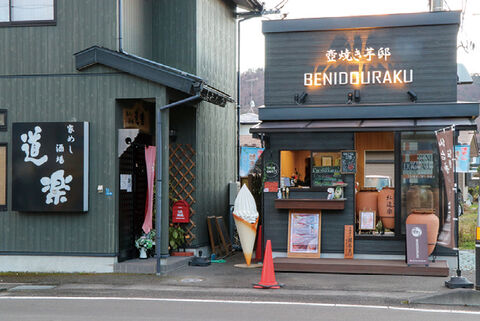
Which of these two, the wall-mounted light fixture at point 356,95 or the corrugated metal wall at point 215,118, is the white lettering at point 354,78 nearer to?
the wall-mounted light fixture at point 356,95

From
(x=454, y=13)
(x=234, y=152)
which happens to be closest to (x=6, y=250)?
(x=234, y=152)

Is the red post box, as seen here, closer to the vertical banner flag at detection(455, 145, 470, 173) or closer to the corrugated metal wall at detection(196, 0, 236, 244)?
the corrugated metal wall at detection(196, 0, 236, 244)

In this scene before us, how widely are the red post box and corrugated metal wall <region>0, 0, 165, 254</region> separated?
2.23 meters

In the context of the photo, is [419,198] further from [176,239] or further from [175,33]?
[175,33]

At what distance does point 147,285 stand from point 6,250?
12.8 ft

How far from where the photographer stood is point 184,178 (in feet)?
53.4

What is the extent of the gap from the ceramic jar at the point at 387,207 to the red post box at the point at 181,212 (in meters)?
4.53

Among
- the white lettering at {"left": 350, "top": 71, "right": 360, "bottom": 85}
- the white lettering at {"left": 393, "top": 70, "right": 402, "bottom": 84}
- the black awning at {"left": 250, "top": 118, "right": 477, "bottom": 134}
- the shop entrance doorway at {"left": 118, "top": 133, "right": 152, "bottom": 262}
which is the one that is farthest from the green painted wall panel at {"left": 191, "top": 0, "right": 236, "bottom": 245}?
the white lettering at {"left": 393, "top": 70, "right": 402, "bottom": 84}

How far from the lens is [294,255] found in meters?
15.0

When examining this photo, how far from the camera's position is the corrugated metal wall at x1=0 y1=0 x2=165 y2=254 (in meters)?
14.2

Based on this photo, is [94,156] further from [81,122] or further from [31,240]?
[31,240]

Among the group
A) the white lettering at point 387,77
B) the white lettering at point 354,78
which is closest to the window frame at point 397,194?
the white lettering at point 387,77

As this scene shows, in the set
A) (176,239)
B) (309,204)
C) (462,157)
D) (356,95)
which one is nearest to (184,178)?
(176,239)

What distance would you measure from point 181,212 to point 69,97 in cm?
383
